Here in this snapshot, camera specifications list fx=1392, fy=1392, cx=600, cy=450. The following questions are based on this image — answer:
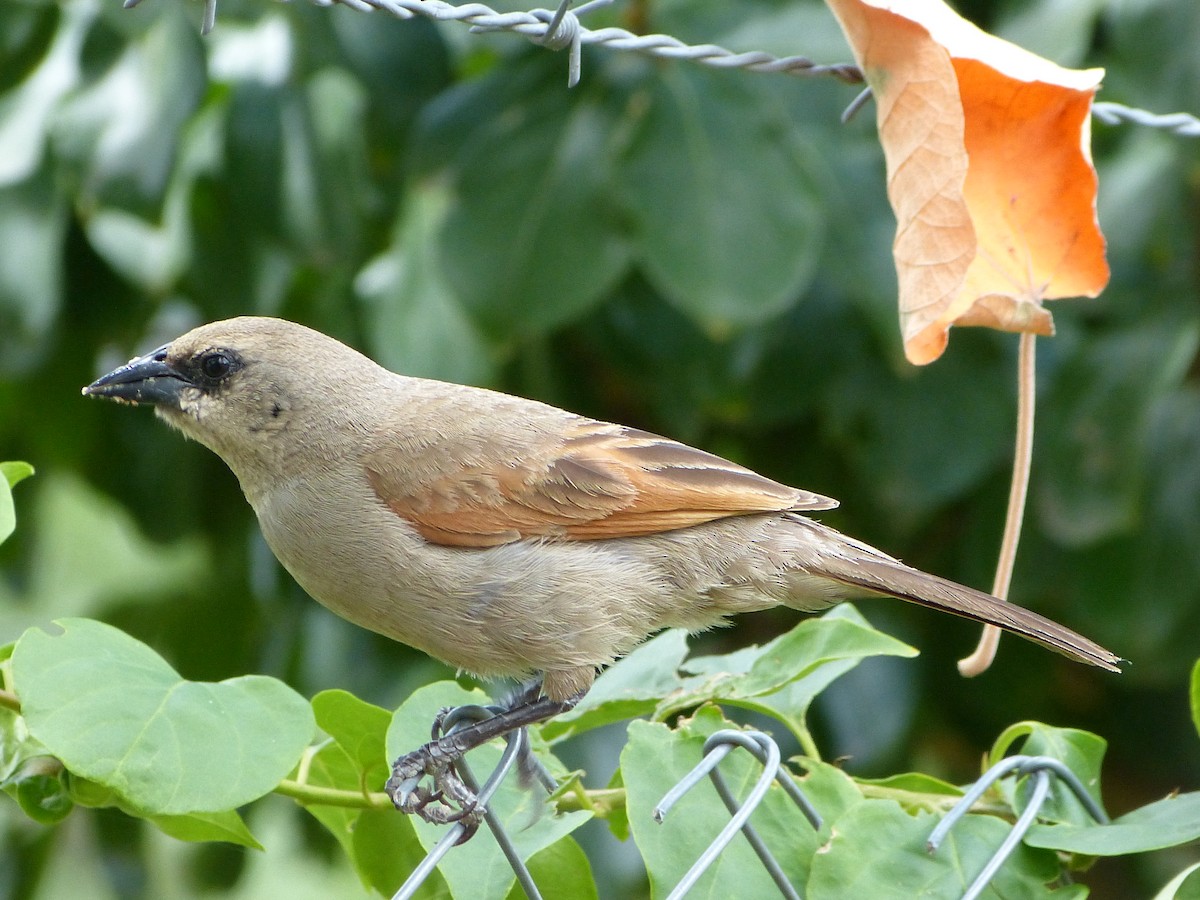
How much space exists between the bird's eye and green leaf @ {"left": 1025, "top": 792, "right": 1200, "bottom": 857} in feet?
6.08

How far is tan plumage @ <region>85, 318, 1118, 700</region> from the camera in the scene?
273 centimetres

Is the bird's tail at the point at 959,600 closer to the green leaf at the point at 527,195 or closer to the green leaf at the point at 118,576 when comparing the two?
the green leaf at the point at 527,195

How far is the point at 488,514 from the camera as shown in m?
2.84

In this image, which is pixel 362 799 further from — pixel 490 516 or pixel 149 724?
pixel 490 516

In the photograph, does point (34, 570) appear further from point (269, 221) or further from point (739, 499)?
point (739, 499)

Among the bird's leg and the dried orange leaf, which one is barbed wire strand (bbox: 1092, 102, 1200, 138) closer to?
the dried orange leaf

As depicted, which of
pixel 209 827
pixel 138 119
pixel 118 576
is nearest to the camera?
pixel 209 827

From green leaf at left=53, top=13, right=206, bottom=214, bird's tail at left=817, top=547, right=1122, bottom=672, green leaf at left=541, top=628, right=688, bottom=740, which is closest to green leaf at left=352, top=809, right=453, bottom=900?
green leaf at left=541, top=628, right=688, bottom=740

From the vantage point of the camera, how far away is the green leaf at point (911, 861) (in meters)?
2.08

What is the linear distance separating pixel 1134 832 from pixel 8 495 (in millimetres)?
1794

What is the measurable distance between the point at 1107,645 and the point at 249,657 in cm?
261

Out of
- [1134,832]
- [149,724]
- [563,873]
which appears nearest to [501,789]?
[563,873]

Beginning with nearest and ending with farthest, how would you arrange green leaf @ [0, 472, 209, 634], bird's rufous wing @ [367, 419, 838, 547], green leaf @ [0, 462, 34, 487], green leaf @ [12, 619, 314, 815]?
green leaf @ [12, 619, 314, 815], green leaf @ [0, 462, 34, 487], bird's rufous wing @ [367, 419, 838, 547], green leaf @ [0, 472, 209, 634]

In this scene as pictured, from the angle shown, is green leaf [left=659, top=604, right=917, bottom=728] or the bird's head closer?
green leaf [left=659, top=604, right=917, bottom=728]
